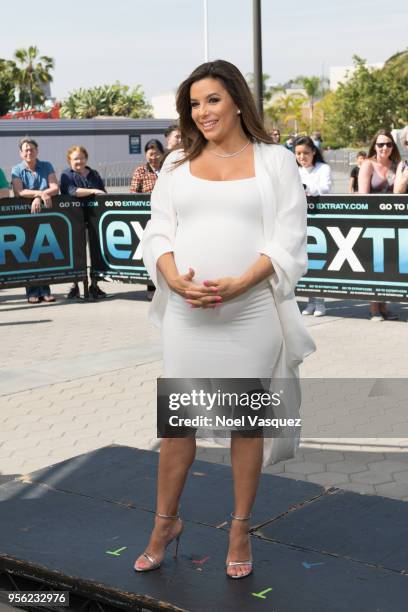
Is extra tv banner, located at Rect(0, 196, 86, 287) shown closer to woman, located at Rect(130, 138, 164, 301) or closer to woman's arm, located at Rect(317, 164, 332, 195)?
woman, located at Rect(130, 138, 164, 301)

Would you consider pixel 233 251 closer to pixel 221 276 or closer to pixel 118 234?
pixel 221 276

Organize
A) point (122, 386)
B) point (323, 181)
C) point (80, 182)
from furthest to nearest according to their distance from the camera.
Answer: point (80, 182) < point (323, 181) < point (122, 386)

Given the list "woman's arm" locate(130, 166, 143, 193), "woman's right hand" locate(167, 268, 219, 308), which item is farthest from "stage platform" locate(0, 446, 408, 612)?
"woman's arm" locate(130, 166, 143, 193)

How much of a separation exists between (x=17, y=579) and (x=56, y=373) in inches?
159

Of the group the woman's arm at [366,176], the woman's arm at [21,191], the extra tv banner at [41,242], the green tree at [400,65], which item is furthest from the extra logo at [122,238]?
the green tree at [400,65]

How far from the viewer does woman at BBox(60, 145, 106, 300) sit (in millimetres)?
12264

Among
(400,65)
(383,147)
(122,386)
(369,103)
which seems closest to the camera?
(122,386)

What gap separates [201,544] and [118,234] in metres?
8.30

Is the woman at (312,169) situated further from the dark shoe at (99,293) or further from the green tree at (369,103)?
the green tree at (369,103)

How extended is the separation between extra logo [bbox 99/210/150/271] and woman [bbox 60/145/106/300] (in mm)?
408

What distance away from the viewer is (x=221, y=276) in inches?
142

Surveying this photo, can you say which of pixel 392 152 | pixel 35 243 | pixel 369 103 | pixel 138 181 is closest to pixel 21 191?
pixel 35 243

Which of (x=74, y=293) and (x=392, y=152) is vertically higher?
(x=392, y=152)

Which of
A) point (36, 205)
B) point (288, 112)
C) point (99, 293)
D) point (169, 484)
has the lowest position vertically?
point (99, 293)
